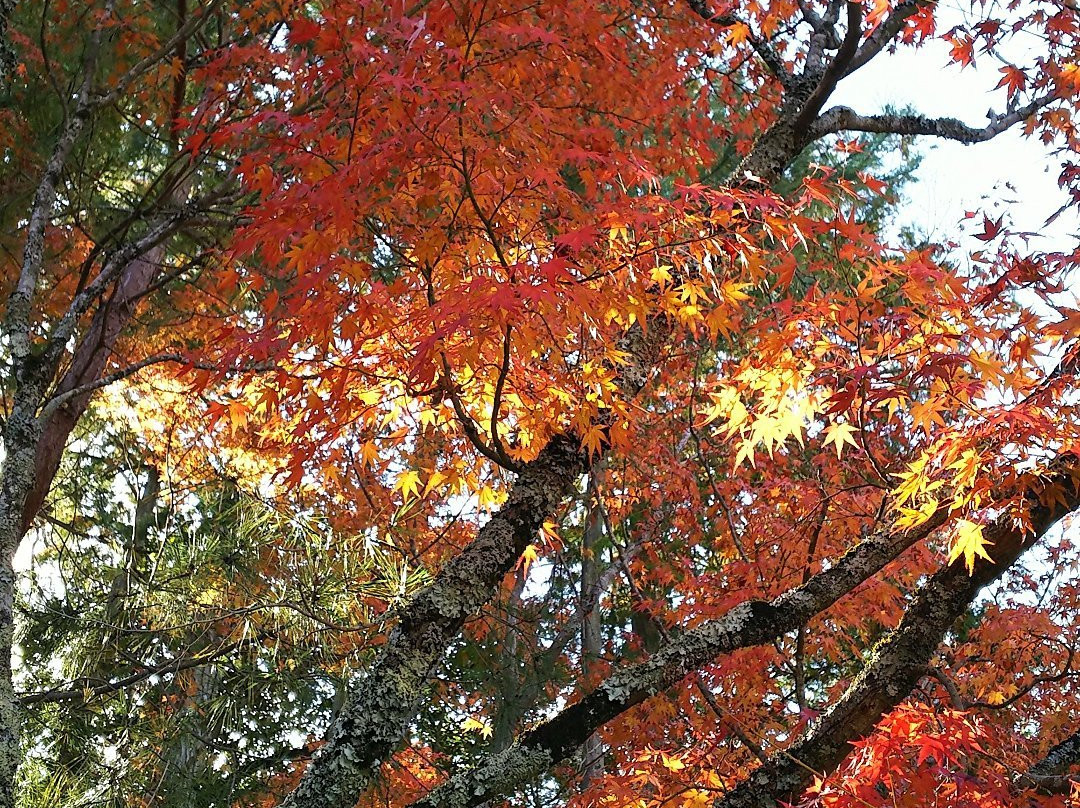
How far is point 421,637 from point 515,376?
1035 millimetres

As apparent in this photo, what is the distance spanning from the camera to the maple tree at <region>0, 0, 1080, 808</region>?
297cm

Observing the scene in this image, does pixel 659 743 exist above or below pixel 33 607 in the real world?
below

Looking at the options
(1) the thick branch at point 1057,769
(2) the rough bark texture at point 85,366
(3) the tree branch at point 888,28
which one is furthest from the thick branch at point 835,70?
(2) the rough bark texture at point 85,366

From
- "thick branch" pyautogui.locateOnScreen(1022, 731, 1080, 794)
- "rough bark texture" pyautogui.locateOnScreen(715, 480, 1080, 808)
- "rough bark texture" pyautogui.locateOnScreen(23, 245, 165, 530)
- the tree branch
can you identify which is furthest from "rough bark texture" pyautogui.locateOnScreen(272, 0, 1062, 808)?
"rough bark texture" pyautogui.locateOnScreen(23, 245, 165, 530)

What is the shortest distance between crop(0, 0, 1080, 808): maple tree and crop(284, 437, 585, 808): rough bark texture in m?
0.01

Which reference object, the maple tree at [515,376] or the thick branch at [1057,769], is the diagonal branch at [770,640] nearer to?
the maple tree at [515,376]

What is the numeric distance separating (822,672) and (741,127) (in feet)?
23.0

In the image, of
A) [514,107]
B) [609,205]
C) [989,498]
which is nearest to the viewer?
[609,205]

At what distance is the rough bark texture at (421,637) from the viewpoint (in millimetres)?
3068

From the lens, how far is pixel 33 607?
17.7ft

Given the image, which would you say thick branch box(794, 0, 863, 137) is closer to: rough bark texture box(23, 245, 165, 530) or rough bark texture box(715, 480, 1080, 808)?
rough bark texture box(715, 480, 1080, 808)

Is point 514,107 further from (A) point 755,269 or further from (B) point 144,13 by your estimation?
(B) point 144,13

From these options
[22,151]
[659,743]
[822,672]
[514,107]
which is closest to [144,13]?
[22,151]

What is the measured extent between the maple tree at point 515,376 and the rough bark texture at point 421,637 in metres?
0.01
